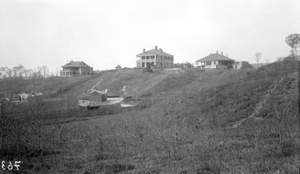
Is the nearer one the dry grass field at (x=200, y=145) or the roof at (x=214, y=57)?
the dry grass field at (x=200, y=145)

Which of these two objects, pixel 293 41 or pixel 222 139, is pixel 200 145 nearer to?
pixel 222 139

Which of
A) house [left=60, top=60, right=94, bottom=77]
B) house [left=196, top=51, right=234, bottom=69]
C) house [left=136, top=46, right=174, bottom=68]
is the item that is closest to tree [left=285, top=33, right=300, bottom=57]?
house [left=196, top=51, right=234, bottom=69]

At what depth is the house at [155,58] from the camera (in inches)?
2776

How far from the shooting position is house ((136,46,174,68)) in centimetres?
7050

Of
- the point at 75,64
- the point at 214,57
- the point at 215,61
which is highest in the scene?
the point at 75,64

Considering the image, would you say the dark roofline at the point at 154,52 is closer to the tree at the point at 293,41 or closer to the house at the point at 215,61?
the house at the point at 215,61

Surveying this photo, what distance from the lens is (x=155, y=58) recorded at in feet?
231

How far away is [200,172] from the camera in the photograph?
212 inches

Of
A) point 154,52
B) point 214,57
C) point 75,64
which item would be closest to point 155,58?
point 154,52

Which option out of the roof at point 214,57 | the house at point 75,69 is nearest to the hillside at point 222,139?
the roof at point 214,57

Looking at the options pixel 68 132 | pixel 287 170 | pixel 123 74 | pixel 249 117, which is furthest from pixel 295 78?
pixel 123 74

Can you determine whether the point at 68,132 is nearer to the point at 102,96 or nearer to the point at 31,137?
the point at 31,137

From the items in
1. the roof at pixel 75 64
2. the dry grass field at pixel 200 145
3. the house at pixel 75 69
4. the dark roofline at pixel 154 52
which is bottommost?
the dry grass field at pixel 200 145

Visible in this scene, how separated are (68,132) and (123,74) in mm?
48338
